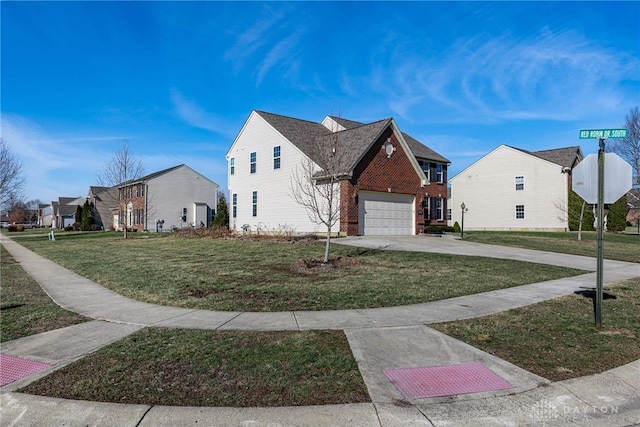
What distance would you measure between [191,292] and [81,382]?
435 cm

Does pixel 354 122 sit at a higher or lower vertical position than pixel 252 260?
higher

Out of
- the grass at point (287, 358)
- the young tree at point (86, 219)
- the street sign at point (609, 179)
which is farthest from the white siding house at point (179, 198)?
the street sign at point (609, 179)

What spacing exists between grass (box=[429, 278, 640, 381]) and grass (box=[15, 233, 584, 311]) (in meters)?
1.69

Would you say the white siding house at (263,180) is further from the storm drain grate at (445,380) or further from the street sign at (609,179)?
the storm drain grate at (445,380)

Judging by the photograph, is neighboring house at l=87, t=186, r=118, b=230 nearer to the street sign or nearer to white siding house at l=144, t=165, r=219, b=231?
white siding house at l=144, t=165, r=219, b=231

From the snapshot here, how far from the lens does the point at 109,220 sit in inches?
2067

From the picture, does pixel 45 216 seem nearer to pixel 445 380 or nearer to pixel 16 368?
pixel 16 368

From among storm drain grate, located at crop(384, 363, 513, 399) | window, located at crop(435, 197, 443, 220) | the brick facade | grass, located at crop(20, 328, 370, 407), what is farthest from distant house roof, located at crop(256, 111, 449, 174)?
storm drain grate, located at crop(384, 363, 513, 399)

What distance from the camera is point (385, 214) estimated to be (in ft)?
73.3

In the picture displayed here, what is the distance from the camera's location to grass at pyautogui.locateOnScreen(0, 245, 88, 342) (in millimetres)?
5996

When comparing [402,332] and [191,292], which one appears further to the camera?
[191,292]

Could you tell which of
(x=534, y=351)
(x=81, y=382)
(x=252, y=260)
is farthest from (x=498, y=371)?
(x=252, y=260)

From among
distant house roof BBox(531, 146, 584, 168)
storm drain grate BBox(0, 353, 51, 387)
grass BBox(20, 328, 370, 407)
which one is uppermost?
distant house roof BBox(531, 146, 584, 168)

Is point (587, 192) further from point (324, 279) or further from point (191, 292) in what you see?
point (191, 292)
